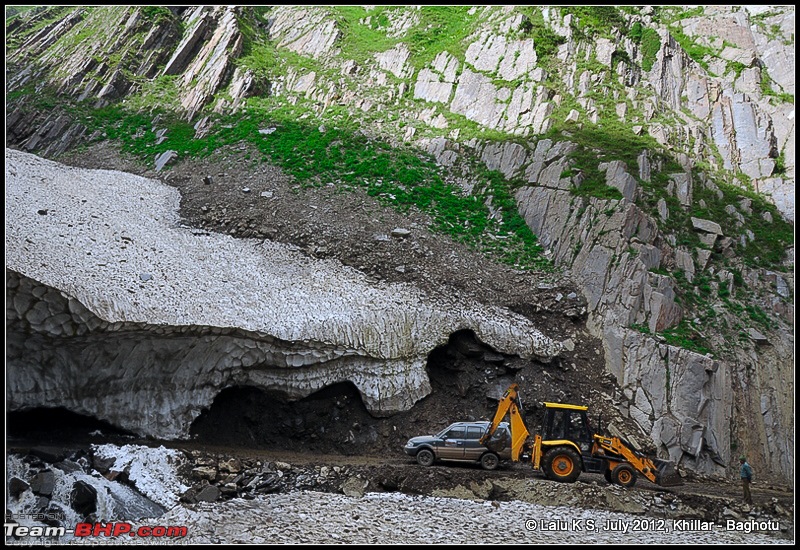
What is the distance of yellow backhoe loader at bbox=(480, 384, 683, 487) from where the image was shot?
1315 centimetres

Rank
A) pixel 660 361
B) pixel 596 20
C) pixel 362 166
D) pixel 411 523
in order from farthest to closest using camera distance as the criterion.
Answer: pixel 596 20 < pixel 362 166 < pixel 660 361 < pixel 411 523

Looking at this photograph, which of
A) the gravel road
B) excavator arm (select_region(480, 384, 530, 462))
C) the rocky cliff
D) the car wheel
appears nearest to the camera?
the gravel road

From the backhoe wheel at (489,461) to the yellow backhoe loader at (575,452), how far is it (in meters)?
0.70

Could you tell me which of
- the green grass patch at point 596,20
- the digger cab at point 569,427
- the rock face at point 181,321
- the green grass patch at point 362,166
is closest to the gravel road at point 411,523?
the digger cab at point 569,427

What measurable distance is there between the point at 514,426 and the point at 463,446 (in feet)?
4.94

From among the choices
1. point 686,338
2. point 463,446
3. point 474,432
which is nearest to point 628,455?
point 474,432

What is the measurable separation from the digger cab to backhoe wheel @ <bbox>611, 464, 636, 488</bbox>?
772 mm

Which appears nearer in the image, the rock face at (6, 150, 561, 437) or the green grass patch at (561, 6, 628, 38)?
the rock face at (6, 150, 561, 437)

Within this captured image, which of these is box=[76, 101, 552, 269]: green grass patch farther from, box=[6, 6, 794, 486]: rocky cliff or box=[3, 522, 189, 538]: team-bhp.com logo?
box=[3, 522, 189, 538]: team-bhp.com logo

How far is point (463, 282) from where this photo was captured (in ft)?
61.9

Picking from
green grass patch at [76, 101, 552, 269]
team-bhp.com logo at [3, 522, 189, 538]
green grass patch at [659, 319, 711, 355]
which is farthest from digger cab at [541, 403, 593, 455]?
team-bhp.com logo at [3, 522, 189, 538]

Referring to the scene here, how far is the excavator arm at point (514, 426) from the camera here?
13.5 meters

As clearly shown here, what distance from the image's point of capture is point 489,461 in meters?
14.1

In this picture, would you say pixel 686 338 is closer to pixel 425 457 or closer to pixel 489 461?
pixel 489 461
